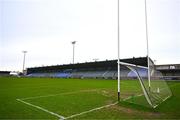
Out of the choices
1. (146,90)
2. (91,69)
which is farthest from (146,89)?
(91,69)

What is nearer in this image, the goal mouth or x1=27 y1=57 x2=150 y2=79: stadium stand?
the goal mouth

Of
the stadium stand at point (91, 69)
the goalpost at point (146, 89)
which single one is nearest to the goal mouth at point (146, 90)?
the goalpost at point (146, 89)

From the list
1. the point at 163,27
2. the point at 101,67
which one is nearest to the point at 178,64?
the point at 101,67

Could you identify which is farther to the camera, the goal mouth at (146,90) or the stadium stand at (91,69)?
the stadium stand at (91,69)

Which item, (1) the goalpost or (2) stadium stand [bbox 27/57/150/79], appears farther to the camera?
(2) stadium stand [bbox 27/57/150/79]

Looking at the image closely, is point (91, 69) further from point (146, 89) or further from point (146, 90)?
point (146, 90)

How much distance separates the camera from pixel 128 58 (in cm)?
5306

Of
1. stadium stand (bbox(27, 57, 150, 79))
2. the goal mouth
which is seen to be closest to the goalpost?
the goal mouth

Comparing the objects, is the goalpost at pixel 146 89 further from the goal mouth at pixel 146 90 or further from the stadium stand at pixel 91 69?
the stadium stand at pixel 91 69

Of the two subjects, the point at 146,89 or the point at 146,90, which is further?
the point at 146,89

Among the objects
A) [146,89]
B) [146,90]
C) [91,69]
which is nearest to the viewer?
[146,90]

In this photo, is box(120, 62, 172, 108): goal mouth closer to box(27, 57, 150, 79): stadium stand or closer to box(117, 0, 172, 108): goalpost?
box(117, 0, 172, 108): goalpost

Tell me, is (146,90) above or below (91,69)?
below

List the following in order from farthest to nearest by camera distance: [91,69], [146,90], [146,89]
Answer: [91,69], [146,89], [146,90]
